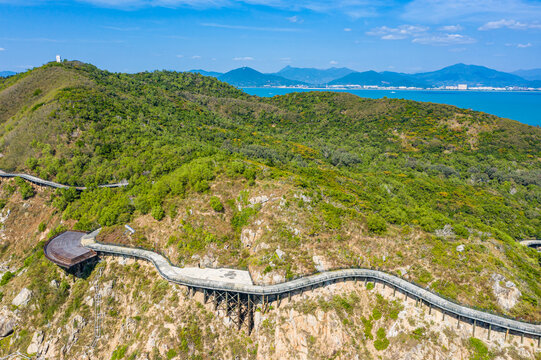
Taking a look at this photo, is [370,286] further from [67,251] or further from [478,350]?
[67,251]

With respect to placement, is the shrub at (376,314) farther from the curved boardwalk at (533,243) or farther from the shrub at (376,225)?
the curved boardwalk at (533,243)

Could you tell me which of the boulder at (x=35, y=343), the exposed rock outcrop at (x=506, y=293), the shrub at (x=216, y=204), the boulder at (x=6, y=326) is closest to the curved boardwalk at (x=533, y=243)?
the exposed rock outcrop at (x=506, y=293)

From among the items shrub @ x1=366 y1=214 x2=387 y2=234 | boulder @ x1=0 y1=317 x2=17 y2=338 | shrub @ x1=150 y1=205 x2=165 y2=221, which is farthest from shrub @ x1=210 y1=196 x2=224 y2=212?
→ boulder @ x1=0 y1=317 x2=17 y2=338

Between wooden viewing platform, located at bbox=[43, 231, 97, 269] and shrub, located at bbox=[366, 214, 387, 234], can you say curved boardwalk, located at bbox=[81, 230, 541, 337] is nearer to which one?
shrub, located at bbox=[366, 214, 387, 234]

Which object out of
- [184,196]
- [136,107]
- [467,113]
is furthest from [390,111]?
[184,196]

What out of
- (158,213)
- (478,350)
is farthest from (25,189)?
(478,350)

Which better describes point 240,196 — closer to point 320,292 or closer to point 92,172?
point 320,292
